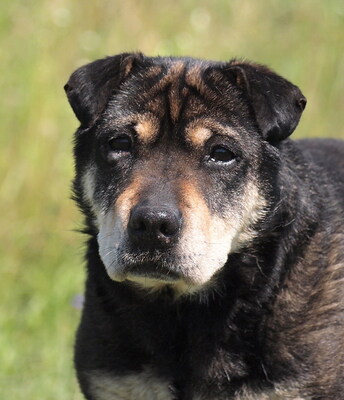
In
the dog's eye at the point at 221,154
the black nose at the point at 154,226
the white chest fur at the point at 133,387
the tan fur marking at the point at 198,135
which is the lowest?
the white chest fur at the point at 133,387

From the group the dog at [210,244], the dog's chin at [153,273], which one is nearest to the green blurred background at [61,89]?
the dog at [210,244]

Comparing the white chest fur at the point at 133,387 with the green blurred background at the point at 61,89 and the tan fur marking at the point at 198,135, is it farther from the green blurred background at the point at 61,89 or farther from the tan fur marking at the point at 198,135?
the green blurred background at the point at 61,89

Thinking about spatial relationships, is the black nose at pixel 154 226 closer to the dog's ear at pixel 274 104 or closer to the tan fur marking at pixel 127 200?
the tan fur marking at pixel 127 200

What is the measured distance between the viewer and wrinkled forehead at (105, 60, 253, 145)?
178 inches

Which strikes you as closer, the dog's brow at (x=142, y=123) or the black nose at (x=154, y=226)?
the black nose at (x=154, y=226)

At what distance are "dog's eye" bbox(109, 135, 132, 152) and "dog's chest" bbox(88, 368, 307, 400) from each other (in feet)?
3.73

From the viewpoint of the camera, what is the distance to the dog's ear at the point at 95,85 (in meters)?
4.69

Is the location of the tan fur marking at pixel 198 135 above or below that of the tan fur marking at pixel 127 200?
above

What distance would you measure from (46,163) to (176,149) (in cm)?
424

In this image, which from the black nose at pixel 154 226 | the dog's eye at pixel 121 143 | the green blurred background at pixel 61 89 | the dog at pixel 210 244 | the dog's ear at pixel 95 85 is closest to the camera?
the black nose at pixel 154 226

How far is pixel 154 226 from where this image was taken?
409 cm

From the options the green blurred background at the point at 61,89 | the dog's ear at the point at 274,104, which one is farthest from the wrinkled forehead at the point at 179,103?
the green blurred background at the point at 61,89

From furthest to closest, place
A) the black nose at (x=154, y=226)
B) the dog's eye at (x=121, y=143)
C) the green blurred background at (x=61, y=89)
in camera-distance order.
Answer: the green blurred background at (x=61, y=89), the dog's eye at (x=121, y=143), the black nose at (x=154, y=226)

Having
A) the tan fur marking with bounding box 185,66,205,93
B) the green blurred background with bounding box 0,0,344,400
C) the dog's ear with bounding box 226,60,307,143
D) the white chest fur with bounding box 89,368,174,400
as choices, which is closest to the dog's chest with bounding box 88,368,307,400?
the white chest fur with bounding box 89,368,174,400
